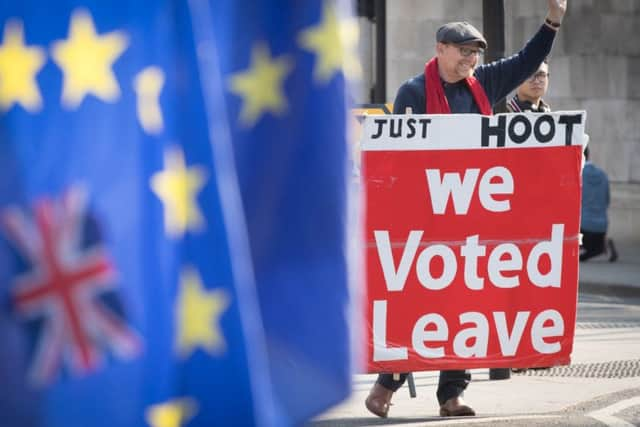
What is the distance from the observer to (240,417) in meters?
2.26

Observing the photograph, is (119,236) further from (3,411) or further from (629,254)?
(629,254)

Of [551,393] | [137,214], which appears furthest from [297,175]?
[551,393]

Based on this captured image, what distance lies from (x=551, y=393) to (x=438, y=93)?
180cm

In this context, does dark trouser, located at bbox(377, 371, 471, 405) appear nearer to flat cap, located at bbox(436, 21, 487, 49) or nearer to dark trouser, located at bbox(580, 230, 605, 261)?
flat cap, located at bbox(436, 21, 487, 49)

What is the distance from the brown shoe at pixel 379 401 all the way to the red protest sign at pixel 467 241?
0.20 m

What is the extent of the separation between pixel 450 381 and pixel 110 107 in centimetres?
533

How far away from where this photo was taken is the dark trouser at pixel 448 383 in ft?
24.3

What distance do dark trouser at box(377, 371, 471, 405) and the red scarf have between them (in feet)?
3.71

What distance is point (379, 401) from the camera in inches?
291

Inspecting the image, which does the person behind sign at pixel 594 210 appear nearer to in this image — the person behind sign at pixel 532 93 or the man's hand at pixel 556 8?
the person behind sign at pixel 532 93

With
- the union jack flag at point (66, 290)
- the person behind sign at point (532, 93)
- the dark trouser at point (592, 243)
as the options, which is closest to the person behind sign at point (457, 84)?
the person behind sign at point (532, 93)

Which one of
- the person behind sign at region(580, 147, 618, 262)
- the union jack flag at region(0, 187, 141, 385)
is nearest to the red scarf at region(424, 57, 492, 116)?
the union jack flag at region(0, 187, 141, 385)

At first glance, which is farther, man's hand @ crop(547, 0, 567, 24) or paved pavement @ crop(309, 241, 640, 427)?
paved pavement @ crop(309, 241, 640, 427)

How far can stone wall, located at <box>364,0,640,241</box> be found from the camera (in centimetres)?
2339
